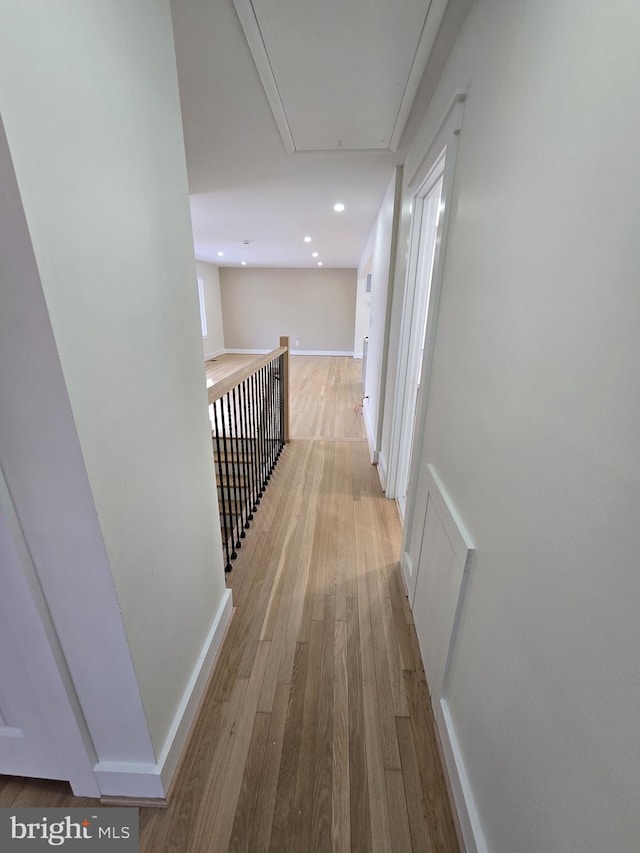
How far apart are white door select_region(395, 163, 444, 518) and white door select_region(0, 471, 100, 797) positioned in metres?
1.63

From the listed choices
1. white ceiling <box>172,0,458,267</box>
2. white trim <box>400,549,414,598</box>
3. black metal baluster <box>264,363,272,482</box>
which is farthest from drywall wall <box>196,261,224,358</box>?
white trim <box>400,549,414,598</box>

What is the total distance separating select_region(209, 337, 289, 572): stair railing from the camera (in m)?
2.03

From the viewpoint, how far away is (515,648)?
723mm

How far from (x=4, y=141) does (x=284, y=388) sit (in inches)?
117

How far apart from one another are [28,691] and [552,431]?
1.40 metres

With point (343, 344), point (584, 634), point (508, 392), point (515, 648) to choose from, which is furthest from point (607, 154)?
point (343, 344)

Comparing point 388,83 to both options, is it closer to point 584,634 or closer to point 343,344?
point 584,634

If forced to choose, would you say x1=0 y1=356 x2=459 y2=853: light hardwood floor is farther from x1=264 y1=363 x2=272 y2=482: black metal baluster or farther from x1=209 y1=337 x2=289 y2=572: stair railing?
x1=264 y1=363 x2=272 y2=482: black metal baluster

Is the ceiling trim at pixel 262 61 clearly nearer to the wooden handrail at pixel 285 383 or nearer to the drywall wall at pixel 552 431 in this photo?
the drywall wall at pixel 552 431

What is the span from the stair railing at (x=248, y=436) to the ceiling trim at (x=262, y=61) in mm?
1305

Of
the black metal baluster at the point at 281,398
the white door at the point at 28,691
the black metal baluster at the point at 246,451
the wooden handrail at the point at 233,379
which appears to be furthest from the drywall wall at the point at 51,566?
the black metal baluster at the point at 281,398

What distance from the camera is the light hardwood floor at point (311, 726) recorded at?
962 millimetres

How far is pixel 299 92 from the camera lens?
152 cm

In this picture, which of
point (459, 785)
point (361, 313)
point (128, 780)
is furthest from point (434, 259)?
point (361, 313)
